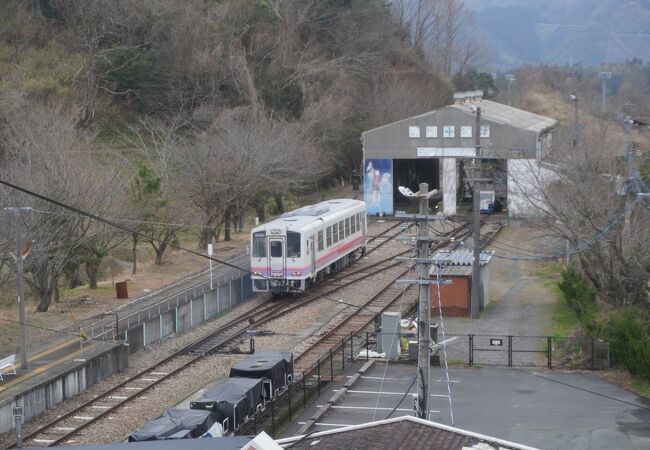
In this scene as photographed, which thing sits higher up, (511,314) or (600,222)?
(600,222)

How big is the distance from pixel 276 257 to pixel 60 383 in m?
10.4

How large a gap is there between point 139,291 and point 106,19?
3171 centimetres

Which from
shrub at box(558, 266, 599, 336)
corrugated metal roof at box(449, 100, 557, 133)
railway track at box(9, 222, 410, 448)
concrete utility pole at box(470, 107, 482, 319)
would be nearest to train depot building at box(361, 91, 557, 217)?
corrugated metal roof at box(449, 100, 557, 133)

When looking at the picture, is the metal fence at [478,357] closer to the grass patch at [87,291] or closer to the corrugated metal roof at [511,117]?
the grass patch at [87,291]

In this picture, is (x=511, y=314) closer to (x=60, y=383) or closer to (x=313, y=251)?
(x=313, y=251)

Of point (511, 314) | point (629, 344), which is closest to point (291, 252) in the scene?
point (511, 314)

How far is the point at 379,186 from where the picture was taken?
153ft

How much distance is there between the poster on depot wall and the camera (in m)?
46.6

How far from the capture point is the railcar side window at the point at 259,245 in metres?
28.4

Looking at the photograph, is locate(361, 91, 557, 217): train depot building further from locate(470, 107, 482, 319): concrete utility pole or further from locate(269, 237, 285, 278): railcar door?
locate(470, 107, 482, 319): concrete utility pole

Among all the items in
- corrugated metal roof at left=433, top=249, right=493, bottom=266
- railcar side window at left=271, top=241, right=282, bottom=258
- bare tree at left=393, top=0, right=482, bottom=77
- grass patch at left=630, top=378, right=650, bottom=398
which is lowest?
grass patch at left=630, top=378, right=650, bottom=398

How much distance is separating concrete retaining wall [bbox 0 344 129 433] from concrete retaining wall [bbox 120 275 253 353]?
1082mm

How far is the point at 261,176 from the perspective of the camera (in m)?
36.8

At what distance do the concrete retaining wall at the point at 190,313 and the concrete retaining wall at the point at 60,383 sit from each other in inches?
42.6
